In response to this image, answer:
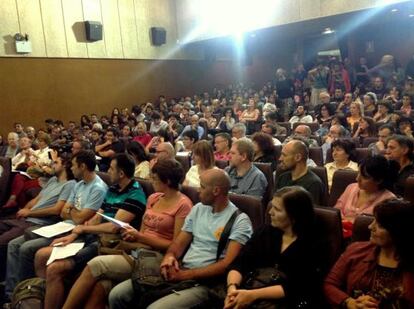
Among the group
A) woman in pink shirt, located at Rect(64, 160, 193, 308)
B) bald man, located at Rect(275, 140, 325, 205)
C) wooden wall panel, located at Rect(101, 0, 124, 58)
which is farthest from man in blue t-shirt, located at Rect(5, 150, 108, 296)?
wooden wall panel, located at Rect(101, 0, 124, 58)

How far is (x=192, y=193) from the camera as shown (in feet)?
9.40

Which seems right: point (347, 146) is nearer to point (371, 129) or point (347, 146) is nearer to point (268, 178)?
point (268, 178)

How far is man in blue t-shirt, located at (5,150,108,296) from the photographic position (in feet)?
9.90

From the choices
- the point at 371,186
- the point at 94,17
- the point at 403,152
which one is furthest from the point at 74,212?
the point at 94,17

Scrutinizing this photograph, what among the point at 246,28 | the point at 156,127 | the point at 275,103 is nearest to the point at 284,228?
the point at 156,127

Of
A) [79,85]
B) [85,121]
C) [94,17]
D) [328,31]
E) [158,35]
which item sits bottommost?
[85,121]

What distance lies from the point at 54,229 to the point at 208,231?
137 cm

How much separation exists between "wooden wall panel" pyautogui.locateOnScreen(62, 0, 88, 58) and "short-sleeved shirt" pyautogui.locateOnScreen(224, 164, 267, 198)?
8304mm

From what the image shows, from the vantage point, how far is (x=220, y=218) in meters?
2.31

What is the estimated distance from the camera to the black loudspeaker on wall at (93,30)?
33.6 feet

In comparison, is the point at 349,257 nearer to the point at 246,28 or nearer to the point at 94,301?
the point at 94,301

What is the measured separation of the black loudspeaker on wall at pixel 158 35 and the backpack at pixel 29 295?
10.1 meters

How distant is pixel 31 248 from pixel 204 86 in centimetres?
1134

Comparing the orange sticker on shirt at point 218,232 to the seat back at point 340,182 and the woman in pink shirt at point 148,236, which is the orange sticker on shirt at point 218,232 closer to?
the woman in pink shirt at point 148,236
